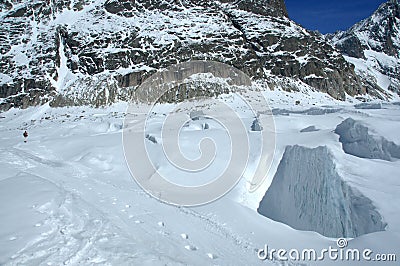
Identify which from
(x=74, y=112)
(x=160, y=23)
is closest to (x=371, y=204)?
(x=74, y=112)

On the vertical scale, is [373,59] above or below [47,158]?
above

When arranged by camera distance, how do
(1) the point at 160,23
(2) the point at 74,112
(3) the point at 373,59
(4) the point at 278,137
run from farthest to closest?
(3) the point at 373,59 → (1) the point at 160,23 → (2) the point at 74,112 → (4) the point at 278,137

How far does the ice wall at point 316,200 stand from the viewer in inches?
311

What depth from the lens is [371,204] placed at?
739 centimetres

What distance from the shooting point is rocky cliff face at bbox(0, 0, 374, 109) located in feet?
222

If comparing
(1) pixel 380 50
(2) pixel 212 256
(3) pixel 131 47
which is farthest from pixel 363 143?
(1) pixel 380 50

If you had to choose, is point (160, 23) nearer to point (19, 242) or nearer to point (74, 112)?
point (74, 112)

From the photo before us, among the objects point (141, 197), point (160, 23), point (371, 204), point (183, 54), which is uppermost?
point (160, 23)

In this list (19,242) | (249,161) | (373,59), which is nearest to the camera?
(19,242)

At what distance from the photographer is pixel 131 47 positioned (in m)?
75.2

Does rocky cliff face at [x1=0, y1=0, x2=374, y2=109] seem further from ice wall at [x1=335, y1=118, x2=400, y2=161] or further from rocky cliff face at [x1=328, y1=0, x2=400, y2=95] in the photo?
rocky cliff face at [x1=328, y1=0, x2=400, y2=95]

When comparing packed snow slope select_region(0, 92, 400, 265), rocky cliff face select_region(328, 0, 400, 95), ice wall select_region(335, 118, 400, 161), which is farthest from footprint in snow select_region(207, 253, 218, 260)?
rocky cliff face select_region(328, 0, 400, 95)

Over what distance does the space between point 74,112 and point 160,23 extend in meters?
37.4

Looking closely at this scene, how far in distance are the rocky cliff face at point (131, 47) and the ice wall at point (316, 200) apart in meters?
57.1
